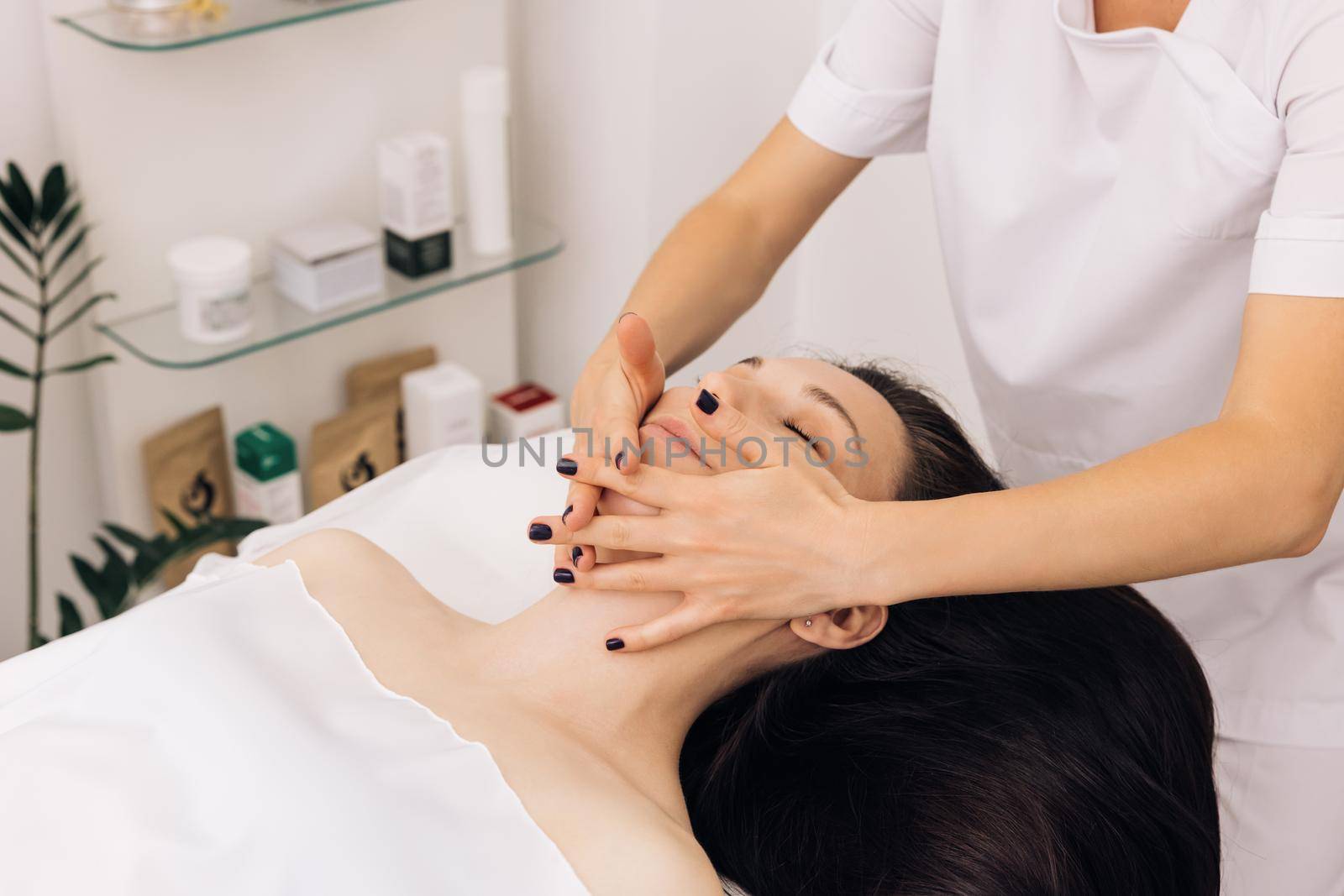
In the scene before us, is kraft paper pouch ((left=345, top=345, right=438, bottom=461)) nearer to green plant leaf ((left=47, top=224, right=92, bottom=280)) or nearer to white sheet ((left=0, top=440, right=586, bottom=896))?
green plant leaf ((left=47, top=224, right=92, bottom=280))

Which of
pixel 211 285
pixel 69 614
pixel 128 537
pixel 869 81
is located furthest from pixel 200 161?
pixel 869 81

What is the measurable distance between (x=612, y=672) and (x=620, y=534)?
195mm

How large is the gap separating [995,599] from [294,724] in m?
0.68

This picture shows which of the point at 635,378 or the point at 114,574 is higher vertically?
the point at 635,378

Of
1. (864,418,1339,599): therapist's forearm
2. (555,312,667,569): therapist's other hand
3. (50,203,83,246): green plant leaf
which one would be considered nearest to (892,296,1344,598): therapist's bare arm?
(864,418,1339,599): therapist's forearm

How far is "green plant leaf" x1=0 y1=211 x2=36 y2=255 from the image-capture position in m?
1.58

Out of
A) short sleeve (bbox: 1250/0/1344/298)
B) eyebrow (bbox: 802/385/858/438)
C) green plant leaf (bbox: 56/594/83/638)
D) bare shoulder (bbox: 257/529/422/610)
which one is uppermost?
short sleeve (bbox: 1250/0/1344/298)

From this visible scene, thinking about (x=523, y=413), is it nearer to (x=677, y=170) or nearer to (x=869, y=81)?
(x=677, y=170)

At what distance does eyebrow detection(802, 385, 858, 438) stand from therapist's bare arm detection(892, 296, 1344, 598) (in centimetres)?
27

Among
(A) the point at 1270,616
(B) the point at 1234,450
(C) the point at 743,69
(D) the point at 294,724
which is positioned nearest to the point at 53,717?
(D) the point at 294,724

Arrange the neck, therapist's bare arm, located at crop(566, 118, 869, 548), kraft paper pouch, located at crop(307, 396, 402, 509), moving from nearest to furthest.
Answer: the neck < therapist's bare arm, located at crop(566, 118, 869, 548) < kraft paper pouch, located at crop(307, 396, 402, 509)

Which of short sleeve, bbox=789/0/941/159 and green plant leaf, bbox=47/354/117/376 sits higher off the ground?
short sleeve, bbox=789/0/941/159

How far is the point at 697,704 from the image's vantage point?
119 cm

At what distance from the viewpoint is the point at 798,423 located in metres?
1.17
